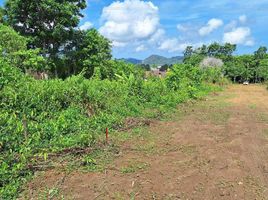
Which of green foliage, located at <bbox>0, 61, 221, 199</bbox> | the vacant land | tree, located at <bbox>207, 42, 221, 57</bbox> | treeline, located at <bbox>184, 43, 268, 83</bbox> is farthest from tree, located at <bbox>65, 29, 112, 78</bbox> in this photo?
tree, located at <bbox>207, 42, 221, 57</bbox>

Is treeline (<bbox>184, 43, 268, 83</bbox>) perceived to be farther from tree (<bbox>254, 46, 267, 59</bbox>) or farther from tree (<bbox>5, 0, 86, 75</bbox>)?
tree (<bbox>5, 0, 86, 75</bbox>)

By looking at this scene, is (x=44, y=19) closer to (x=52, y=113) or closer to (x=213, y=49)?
(x=52, y=113)

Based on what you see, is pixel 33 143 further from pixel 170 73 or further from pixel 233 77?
pixel 233 77

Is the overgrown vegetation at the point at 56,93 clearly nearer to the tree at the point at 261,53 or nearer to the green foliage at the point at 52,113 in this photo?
the green foliage at the point at 52,113

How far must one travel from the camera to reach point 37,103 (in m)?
7.41

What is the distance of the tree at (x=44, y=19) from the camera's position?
19391mm

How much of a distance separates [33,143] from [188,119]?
5116 millimetres

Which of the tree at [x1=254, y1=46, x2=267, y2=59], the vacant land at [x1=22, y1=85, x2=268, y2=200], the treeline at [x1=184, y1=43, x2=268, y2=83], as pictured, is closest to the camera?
the vacant land at [x1=22, y1=85, x2=268, y2=200]

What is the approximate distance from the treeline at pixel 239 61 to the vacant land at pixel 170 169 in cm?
3825

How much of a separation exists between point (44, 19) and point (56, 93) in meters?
Result: 13.7

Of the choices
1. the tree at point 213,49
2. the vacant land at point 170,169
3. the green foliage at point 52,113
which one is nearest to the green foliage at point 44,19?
the green foliage at point 52,113

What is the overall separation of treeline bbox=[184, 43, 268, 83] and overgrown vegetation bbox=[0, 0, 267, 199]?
83.5 feet

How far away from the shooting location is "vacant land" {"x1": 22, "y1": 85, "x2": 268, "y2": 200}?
425cm

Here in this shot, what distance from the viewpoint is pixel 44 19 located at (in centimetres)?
2039
